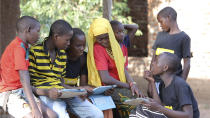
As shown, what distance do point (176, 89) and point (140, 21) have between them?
9740mm

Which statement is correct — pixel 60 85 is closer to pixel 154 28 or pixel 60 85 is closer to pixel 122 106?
pixel 122 106

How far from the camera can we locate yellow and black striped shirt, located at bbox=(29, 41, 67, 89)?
3.37 metres

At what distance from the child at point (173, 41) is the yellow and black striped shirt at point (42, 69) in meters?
1.31

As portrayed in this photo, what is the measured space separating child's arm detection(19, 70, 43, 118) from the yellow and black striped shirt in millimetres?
217

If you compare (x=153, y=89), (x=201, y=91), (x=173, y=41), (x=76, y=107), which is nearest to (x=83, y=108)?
(x=76, y=107)

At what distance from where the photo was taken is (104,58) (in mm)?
3879

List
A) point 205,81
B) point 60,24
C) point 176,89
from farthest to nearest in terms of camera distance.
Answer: point 205,81, point 60,24, point 176,89

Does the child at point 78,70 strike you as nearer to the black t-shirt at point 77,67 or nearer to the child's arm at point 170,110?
the black t-shirt at point 77,67

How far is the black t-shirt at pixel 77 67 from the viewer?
381 cm

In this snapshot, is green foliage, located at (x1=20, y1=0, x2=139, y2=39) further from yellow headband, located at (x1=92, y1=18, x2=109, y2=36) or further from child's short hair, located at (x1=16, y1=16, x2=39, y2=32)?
child's short hair, located at (x1=16, y1=16, x2=39, y2=32)

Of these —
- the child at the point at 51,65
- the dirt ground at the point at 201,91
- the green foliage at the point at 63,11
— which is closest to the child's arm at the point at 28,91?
the child at the point at 51,65

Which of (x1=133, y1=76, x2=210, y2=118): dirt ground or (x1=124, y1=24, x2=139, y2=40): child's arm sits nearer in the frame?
(x1=124, y1=24, x2=139, y2=40): child's arm

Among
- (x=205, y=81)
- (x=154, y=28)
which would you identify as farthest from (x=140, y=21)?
(x=205, y=81)

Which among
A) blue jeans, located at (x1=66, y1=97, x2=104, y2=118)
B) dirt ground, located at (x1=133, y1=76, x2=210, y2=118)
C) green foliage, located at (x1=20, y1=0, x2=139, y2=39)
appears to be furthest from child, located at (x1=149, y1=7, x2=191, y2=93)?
green foliage, located at (x1=20, y1=0, x2=139, y2=39)
